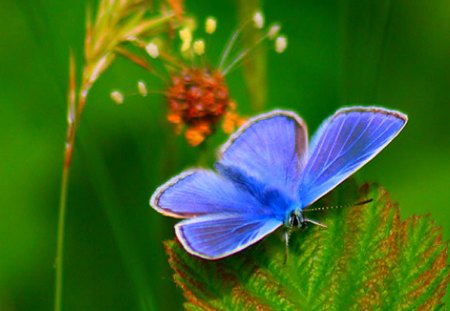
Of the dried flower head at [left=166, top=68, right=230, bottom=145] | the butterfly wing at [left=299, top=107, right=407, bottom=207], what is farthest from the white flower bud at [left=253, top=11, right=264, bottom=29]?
the butterfly wing at [left=299, top=107, right=407, bottom=207]

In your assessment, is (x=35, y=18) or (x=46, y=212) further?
(x=46, y=212)

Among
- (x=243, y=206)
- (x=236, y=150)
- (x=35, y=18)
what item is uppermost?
(x=35, y=18)

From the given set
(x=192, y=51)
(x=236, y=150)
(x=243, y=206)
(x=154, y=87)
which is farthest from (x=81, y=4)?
(x=243, y=206)

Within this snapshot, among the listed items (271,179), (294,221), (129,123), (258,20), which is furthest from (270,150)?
(129,123)

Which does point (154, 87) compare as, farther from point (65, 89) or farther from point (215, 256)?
point (215, 256)

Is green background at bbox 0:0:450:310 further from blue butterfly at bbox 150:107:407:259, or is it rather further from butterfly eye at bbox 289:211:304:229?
butterfly eye at bbox 289:211:304:229

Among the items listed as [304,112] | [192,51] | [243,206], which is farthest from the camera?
[304,112]

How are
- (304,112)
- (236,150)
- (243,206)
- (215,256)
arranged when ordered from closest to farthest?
(215,256)
(243,206)
(236,150)
(304,112)

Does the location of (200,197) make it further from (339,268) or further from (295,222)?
(339,268)

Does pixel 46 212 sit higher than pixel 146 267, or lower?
higher
